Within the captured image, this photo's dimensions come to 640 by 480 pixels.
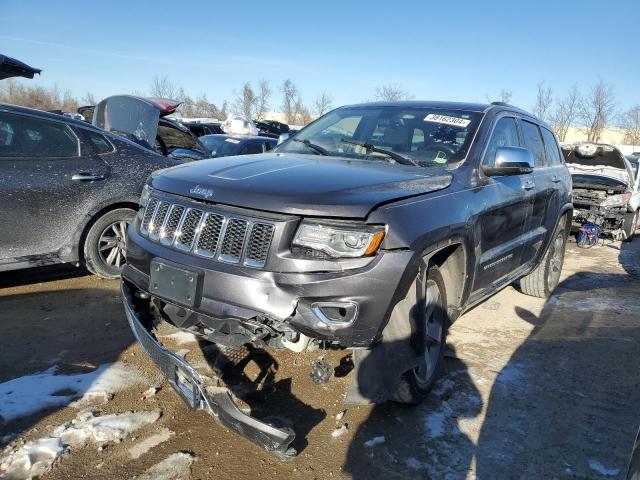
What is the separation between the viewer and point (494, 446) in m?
2.93

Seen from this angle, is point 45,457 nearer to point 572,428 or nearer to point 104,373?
point 104,373

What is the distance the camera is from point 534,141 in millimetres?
5188

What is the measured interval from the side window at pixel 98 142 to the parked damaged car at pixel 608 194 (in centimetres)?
854

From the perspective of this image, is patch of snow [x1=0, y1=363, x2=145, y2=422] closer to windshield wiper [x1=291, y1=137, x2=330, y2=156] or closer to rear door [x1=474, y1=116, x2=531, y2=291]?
windshield wiper [x1=291, y1=137, x2=330, y2=156]

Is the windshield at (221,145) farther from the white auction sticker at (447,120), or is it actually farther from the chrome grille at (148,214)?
the chrome grille at (148,214)

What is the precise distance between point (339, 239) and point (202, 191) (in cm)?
82

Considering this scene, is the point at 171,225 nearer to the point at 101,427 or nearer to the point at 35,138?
the point at 101,427

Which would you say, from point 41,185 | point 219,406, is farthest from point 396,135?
point 41,185

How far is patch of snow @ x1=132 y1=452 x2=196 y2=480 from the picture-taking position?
250cm

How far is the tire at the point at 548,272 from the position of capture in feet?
19.2

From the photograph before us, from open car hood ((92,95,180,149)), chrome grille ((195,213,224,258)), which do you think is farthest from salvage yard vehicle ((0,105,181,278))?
chrome grille ((195,213,224,258))

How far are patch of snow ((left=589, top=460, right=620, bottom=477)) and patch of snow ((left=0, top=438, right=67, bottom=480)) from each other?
2.80 metres

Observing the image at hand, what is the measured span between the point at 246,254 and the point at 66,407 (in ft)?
4.83

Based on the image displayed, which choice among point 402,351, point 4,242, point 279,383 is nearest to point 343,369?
point 279,383
